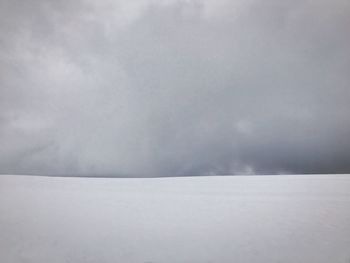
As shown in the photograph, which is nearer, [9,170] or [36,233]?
[36,233]

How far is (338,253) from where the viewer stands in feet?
9.52

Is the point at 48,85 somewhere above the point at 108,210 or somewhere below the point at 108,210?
above

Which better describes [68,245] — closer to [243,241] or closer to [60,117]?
[243,241]

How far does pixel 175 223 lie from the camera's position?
386 centimetres

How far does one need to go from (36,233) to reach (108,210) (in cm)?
112

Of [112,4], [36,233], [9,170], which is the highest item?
[112,4]

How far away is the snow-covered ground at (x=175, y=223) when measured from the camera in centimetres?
296

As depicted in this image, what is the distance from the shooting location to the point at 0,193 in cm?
537

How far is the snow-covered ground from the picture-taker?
116 inches

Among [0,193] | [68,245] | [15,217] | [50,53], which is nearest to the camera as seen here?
[68,245]

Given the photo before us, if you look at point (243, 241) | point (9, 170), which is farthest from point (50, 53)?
point (243, 241)

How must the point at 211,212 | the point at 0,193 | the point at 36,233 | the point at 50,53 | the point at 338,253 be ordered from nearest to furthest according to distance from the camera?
the point at 338,253, the point at 36,233, the point at 211,212, the point at 0,193, the point at 50,53

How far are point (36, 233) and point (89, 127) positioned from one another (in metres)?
3.79

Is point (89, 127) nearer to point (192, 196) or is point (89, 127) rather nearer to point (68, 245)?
point (192, 196)
